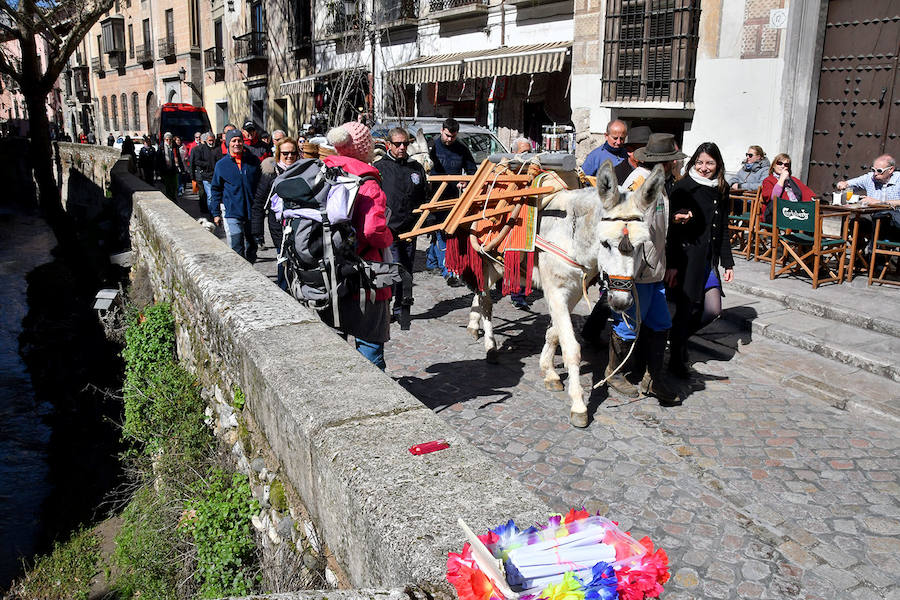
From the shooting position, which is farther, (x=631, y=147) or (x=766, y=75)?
(x=766, y=75)

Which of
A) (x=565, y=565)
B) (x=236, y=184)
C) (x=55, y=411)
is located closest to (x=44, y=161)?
(x=55, y=411)

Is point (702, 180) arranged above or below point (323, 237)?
above

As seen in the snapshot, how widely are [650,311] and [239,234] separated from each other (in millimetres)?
5353

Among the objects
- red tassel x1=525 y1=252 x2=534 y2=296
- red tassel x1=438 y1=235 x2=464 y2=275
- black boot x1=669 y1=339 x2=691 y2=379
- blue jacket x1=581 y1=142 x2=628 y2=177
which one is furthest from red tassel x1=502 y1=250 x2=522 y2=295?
blue jacket x1=581 y1=142 x2=628 y2=177

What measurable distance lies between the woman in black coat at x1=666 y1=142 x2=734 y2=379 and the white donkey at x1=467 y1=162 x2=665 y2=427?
2.59 ft

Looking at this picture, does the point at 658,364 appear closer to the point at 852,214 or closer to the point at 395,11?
the point at 852,214

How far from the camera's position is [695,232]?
5.34 metres

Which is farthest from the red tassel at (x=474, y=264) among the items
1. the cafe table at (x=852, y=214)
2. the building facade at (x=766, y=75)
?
the building facade at (x=766, y=75)

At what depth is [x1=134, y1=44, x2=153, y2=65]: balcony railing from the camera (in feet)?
123

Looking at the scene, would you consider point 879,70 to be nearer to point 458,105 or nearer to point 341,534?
point 341,534

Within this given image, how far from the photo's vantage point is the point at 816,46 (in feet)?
31.0

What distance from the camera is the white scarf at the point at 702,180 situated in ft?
17.2

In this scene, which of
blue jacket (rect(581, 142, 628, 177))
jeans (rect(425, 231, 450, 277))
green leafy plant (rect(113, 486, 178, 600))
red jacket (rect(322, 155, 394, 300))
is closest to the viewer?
green leafy plant (rect(113, 486, 178, 600))

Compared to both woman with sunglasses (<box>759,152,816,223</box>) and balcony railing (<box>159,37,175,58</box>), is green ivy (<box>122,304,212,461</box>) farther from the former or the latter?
balcony railing (<box>159,37,175,58</box>)
